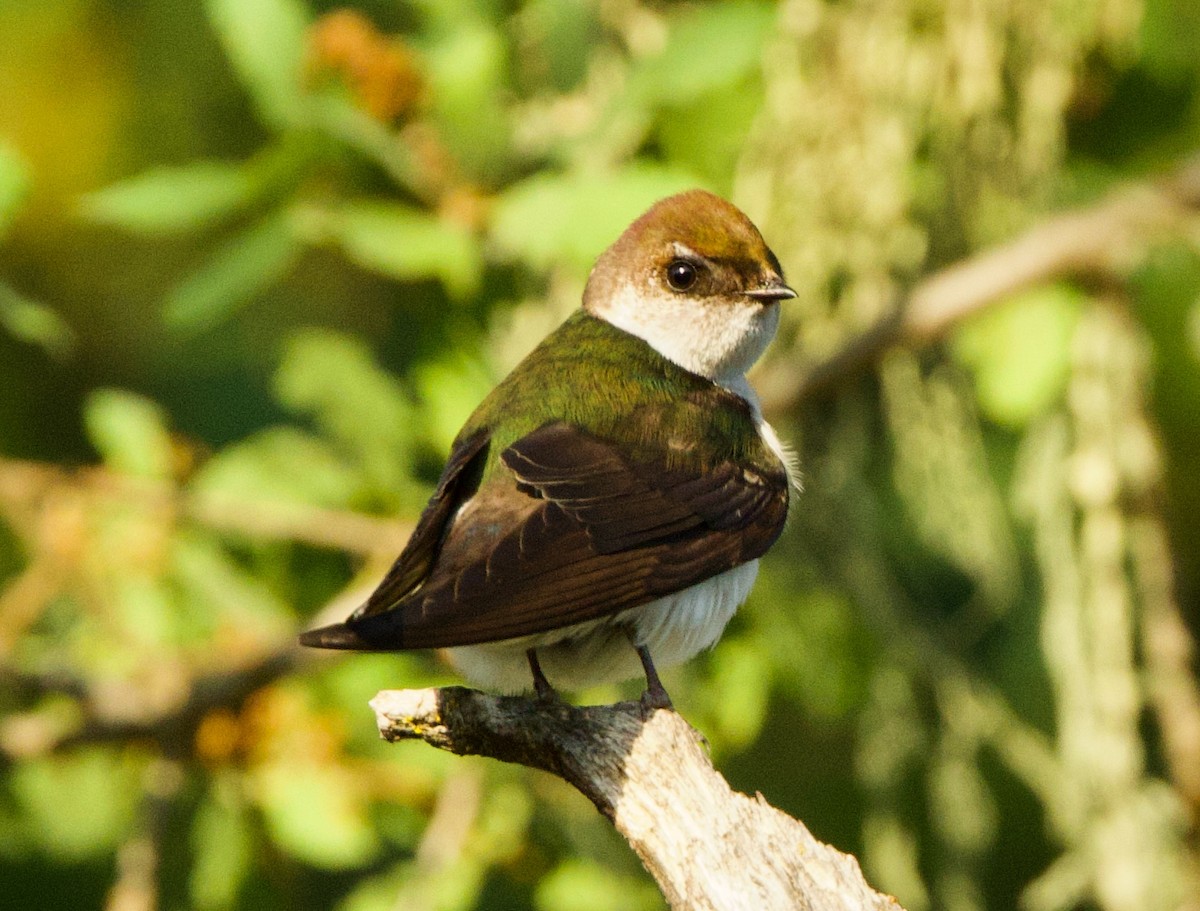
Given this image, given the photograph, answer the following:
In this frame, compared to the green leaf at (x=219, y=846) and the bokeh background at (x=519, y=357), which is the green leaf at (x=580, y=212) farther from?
the green leaf at (x=219, y=846)

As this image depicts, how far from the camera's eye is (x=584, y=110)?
3.57 meters

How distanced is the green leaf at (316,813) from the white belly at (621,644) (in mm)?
869

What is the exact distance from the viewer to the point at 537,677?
8.30 feet

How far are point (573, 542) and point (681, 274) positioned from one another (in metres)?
0.74

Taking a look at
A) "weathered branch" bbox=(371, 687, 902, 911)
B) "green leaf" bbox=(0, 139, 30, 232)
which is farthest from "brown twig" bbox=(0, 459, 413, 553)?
"weathered branch" bbox=(371, 687, 902, 911)

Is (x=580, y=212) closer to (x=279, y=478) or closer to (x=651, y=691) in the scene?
(x=279, y=478)

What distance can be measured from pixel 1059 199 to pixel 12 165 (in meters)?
2.48

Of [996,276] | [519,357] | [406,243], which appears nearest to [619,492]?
[406,243]

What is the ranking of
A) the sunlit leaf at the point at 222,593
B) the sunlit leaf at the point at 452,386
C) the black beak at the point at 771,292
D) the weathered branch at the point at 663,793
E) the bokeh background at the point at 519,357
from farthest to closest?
1. the sunlit leaf at the point at 222,593
2. the sunlit leaf at the point at 452,386
3. the bokeh background at the point at 519,357
4. the black beak at the point at 771,292
5. the weathered branch at the point at 663,793

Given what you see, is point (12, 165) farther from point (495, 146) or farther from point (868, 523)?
point (868, 523)

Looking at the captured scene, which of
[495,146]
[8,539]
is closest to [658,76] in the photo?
[495,146]

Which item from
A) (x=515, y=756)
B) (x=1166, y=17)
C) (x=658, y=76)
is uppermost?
(x=1166, y=17)

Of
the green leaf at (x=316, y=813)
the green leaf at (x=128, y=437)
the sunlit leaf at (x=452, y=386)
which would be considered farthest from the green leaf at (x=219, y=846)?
the sunlit leaf at (x=452, y=386)

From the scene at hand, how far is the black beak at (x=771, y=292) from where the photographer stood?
2857mm
